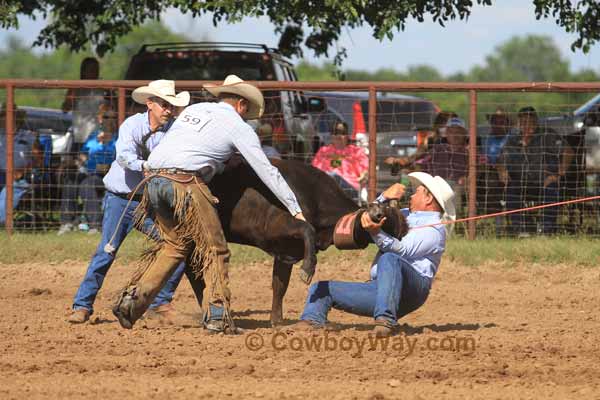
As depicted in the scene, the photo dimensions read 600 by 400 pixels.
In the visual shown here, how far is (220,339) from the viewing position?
26.1 feet

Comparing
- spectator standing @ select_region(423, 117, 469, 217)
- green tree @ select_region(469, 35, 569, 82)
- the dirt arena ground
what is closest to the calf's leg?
the dirt arena ground

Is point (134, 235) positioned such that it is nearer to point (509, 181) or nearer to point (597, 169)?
point (509, 181)

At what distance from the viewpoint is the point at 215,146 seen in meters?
7.83

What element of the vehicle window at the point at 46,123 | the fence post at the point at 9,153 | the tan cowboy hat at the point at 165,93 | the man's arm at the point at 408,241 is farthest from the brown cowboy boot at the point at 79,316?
the vehicle window at the point at 46,123

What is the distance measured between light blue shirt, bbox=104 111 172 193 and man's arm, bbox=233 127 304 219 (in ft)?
3.52

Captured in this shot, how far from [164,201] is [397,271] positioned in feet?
5.61

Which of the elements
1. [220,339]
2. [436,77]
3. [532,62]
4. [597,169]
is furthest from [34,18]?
[532,62]

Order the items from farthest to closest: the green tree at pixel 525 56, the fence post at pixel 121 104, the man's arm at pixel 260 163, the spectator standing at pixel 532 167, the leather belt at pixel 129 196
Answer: the green tree at pixel 525 56 < the spectator standing at pixel 532 167 < the fence post at pixel 121 104 < the leather belt at pixel 129 196 < the man's arm at pixel 260 163

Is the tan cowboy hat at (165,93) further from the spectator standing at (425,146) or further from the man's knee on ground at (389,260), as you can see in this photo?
the spectator standing at (425,146)

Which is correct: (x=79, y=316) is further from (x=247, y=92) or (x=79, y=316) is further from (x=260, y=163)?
(x=247, y=92)

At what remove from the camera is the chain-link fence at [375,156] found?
13141 millimetres

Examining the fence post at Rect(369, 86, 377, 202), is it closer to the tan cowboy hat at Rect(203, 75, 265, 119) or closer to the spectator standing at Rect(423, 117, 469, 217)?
the spectator standing at Rect(423, 117, 469, 217)

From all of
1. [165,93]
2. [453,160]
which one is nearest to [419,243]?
[165,93]

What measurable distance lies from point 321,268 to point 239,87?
14.5 ft
